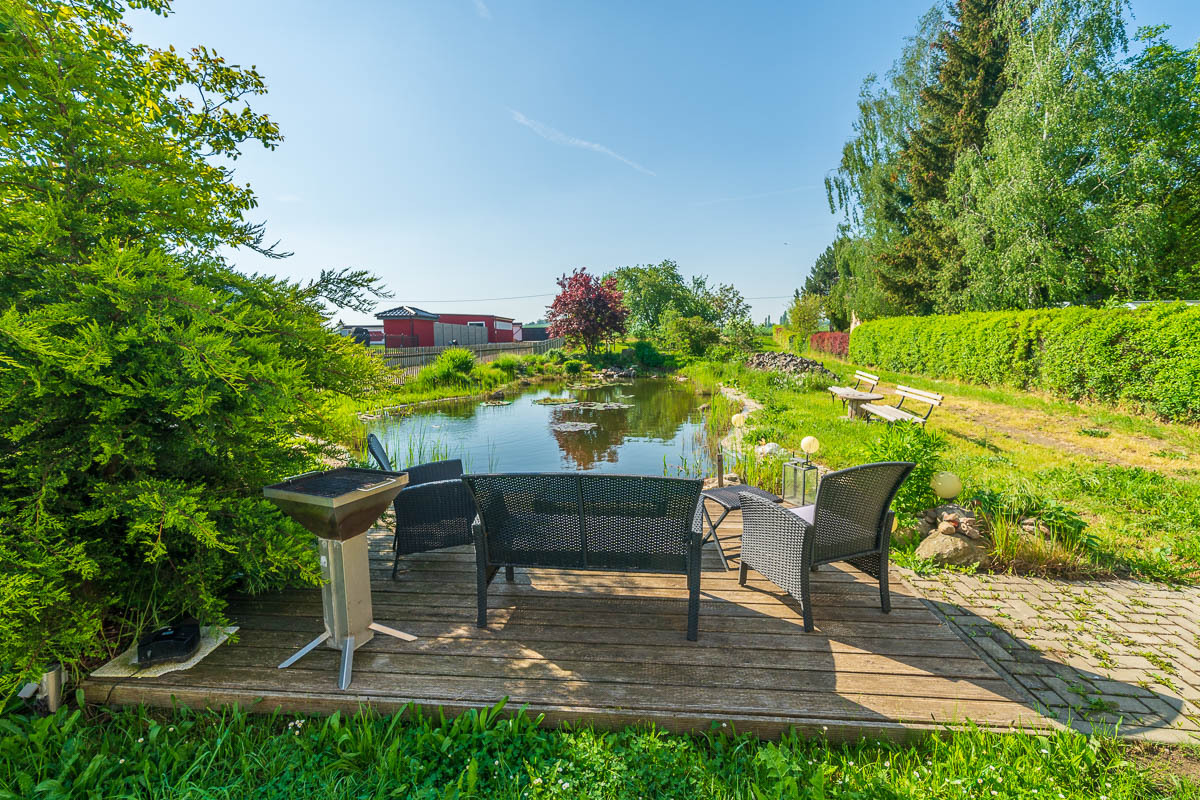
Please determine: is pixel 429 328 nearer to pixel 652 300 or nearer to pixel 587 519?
pixel 652 300

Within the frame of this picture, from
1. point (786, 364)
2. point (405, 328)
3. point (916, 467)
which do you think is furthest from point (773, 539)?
point (405, 328)

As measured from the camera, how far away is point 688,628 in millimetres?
2283

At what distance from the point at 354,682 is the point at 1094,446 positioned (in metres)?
8.84

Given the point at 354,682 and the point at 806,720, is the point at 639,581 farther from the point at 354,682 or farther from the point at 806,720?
the point at 354,682

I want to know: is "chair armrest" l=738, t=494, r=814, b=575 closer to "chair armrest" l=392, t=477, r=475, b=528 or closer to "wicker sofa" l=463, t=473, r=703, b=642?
"wicker sofa" l=463, t=473, r=703, b=642

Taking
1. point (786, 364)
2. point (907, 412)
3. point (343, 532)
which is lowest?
point (907, 412)

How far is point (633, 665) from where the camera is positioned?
6.95 feet

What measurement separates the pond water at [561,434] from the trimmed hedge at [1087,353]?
21.9 feet

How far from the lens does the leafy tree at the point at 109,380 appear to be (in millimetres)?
1782

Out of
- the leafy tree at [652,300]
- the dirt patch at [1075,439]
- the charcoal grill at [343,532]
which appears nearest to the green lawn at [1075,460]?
the dirt patch at [1075,439]

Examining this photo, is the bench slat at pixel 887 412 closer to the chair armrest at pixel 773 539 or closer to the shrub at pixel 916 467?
the shrub at pixel 916 467

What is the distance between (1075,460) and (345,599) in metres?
7.75

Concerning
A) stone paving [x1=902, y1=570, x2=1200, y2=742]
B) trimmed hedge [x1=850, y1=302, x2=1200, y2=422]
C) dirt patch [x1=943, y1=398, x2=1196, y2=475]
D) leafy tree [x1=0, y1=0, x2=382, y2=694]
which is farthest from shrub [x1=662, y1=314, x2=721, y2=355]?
leafy tree [x1=0, y1=0, x2=382, y2=694]

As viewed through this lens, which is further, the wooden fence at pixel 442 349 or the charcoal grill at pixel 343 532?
the wooden fence at pixel 442 349
